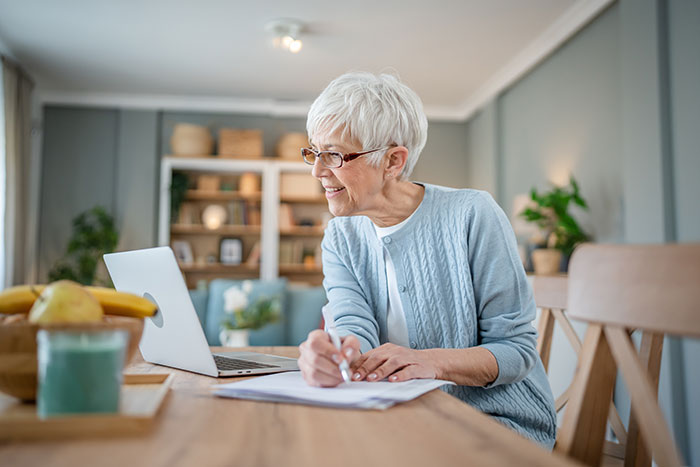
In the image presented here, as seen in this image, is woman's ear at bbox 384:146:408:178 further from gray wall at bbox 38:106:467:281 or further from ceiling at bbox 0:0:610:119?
gray wall at bbox 38:106:467:281

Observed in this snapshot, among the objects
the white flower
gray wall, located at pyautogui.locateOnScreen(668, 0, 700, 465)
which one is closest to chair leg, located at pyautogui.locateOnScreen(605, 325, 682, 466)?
gray wall, located at pyautogui.locateOnScreen(668, 0, 700, 465)

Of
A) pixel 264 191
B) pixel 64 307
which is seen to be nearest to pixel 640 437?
pixel 64 307

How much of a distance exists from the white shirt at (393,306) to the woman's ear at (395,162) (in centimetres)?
12

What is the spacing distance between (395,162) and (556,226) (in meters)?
2.46

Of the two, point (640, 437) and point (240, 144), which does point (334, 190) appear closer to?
point (640, 437)

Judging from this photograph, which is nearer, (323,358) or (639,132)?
(323,358)

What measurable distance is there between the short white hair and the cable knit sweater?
0.18 meters

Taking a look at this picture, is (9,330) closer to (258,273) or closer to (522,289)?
(522,289)

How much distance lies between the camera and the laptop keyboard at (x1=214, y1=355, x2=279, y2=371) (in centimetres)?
112

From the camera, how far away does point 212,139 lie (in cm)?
581

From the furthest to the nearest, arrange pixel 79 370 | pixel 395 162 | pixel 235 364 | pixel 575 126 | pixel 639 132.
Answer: pixel 575 126, pixel 639 132, pixel 395 162, pixel 235 364, pixel 79 370

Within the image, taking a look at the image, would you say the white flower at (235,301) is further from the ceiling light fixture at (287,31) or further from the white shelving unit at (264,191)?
the white shelving unit at (264,191)

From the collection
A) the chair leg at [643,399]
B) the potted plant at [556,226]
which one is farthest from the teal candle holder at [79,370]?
the potted plant at [556,226]

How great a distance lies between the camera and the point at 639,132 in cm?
298
